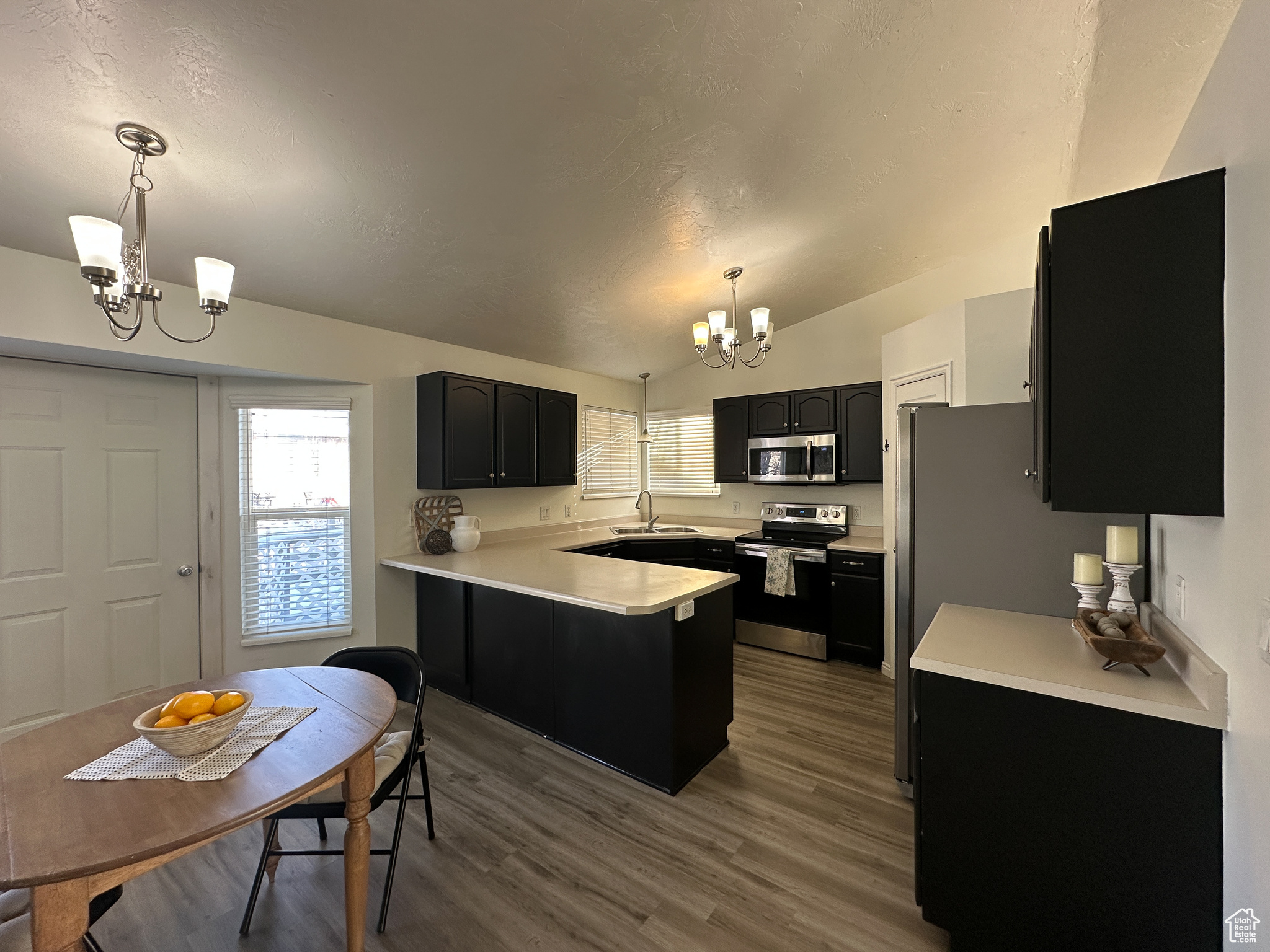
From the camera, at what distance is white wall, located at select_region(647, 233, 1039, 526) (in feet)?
12.4

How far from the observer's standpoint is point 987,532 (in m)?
2.10

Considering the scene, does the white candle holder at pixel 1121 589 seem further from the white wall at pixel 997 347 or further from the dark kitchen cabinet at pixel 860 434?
the dark kitchen cabinet at pixel 860 434

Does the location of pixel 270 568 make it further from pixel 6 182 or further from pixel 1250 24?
pixel 1250 24

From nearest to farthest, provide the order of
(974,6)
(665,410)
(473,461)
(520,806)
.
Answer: (974,6)
(520,806)
(473,461)
(665,410)

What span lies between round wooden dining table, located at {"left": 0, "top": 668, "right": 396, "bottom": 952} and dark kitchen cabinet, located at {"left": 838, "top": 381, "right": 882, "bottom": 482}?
3690 mm

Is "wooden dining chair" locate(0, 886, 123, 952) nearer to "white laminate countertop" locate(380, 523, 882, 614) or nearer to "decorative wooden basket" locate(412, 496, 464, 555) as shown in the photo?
"white laminate countertop" locate(380, 523, 882, 614)

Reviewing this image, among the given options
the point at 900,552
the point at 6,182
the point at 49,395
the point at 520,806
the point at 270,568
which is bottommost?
the point at 520,806

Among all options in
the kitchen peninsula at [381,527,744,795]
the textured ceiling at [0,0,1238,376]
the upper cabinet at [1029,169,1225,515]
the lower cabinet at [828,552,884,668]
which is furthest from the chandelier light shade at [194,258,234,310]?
the lower cabinet at [828,552,884,668]

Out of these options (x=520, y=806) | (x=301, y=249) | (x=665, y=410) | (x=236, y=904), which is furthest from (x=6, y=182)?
(x=665, y=410)

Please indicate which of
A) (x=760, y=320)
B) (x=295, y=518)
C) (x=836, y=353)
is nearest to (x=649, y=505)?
(x=836, y=353)

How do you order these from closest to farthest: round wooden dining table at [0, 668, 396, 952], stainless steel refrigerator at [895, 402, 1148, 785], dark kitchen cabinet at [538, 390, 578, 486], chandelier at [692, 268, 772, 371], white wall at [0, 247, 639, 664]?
round wooden dining table at [0, 668, 396, 952]
stainless steel refrigerator at [895, 402, 1148, 785]
white wall at [0, 247, 639, 664]
chandelier at [692, 268, 772, 371]
dark kitchen cabinet at [538, 390, 578, 486]

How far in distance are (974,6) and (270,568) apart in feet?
14.7

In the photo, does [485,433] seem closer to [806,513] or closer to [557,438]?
[557,438]

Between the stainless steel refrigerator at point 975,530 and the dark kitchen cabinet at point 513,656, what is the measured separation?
5.81ft
